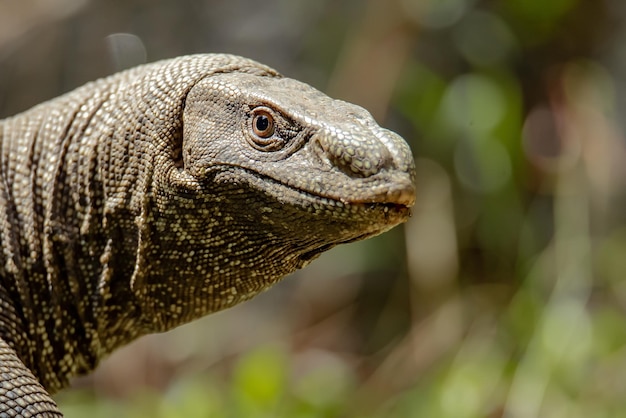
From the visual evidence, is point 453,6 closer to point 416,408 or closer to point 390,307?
point 390,307

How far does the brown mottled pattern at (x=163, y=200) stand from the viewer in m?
2.59

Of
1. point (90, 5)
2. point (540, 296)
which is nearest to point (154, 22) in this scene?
point (90, 5)

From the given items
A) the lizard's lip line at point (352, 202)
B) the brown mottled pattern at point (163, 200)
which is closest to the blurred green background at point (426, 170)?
the brown mottled pattern at point (163, 200)

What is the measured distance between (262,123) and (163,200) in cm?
42

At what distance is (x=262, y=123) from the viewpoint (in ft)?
8.87

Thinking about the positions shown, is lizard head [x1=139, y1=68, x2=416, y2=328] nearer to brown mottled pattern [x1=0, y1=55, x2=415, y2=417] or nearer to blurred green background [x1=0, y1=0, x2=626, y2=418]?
brown mottled pattern [x1=0, y1=55, x2=415, y2=417]

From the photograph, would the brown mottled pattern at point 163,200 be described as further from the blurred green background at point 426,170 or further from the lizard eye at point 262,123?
the blurred green background at point 426,170

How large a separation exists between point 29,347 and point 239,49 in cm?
492

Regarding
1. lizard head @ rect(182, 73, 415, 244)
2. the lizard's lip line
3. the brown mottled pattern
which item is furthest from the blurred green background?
the lizard's lip line

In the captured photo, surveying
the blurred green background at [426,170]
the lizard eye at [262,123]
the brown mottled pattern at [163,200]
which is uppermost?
the lizard eye at [262,123]

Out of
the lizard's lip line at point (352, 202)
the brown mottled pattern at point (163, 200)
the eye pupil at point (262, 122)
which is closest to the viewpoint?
the lizard's lip line at point (352, 202)

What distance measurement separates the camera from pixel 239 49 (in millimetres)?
7391

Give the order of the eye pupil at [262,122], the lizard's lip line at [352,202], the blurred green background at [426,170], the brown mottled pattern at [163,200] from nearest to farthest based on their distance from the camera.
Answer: the lizard's lip line at [352,202] < the brown mottled pattern at [163,200] < the eye pupil at [262,122] < the blurred green background at [426,170]

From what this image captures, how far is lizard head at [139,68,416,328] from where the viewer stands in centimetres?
249
